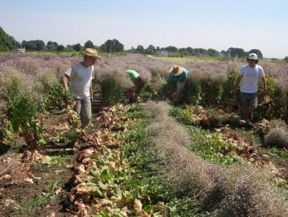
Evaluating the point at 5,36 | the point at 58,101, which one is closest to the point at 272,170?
the point at 58,101

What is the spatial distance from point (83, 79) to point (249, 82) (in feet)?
15.5

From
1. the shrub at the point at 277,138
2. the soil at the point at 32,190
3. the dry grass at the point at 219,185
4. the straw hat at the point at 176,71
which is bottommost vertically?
the soil at the point at 32,190

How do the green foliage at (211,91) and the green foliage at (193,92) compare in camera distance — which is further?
the green foliage at (211,91)

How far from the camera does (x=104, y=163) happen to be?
7223 millimetres

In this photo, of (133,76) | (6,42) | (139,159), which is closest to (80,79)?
(139,159)

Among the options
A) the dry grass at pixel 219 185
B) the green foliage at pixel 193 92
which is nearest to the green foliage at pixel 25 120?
the dry grass at pixel 219 185

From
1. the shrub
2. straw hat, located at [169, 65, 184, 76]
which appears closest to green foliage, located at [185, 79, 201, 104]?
straw hat, located at [169, 65, 184, 76]

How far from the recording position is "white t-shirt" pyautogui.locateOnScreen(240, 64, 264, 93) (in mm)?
11859

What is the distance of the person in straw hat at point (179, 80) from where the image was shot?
14.8 metres

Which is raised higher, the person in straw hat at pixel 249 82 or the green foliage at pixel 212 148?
the person in straw hat at pixel 249 82

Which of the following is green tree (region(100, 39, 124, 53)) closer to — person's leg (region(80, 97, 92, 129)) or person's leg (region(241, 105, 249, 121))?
person's leg (region(241, 105, 249, 121))

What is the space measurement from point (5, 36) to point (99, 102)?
59417 millimetres

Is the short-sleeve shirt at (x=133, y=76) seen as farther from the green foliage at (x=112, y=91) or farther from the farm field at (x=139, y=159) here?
the farm field at (x=139, y=159)

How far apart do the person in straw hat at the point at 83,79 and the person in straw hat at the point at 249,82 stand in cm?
435
